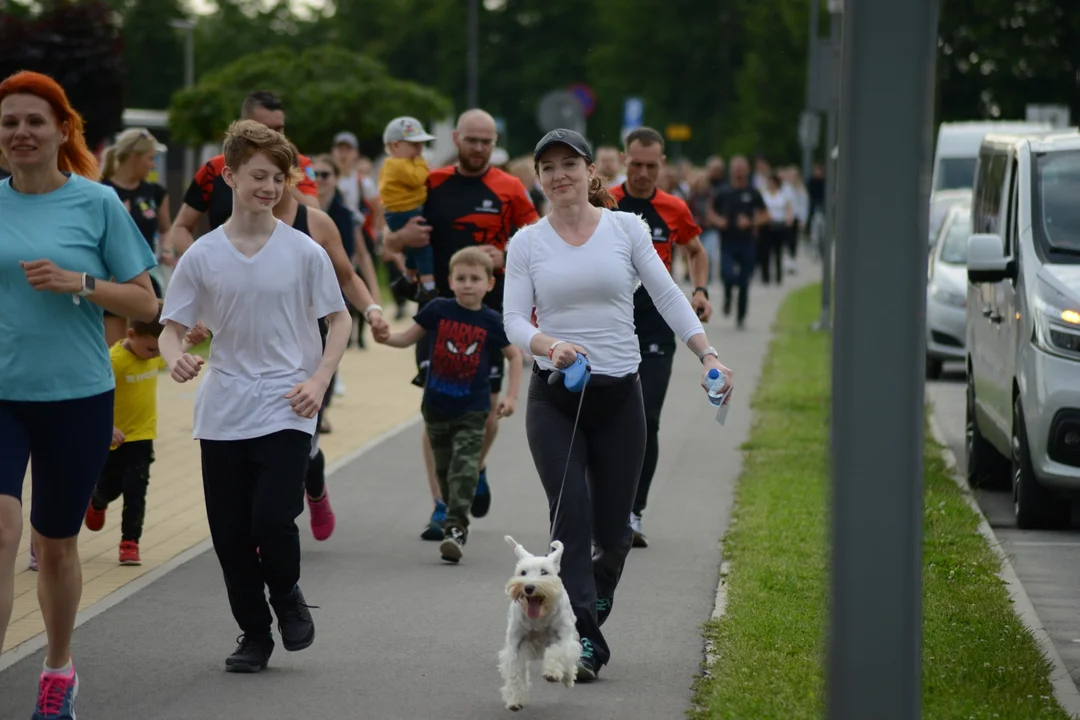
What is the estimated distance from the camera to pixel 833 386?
14.3ft

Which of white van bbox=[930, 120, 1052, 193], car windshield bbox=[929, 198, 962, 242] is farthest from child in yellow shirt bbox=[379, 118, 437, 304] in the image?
white van bbox=[930, 120, 1052, 193]

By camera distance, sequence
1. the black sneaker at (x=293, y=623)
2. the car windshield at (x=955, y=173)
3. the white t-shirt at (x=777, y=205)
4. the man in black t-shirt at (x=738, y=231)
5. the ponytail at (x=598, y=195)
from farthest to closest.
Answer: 1. the white t-shirt at (x=777, y=205)
2. the car windshield at (x=955, y=173)
3. the man in black t-shirt at (x=738, y=231)
4. the ponytail at (x=598, y=195)
5. the black sneaker at (x=293, y=623)

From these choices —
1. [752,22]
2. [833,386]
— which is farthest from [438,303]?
[752,22]

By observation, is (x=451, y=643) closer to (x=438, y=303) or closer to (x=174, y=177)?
(x=438, y=303)

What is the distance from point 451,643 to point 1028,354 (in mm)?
4047

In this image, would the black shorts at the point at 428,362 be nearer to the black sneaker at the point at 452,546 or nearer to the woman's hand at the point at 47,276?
the black sneaker at the point at 452,546

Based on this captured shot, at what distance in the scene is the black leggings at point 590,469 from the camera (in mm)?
6449

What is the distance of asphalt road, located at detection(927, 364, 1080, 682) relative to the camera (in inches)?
301

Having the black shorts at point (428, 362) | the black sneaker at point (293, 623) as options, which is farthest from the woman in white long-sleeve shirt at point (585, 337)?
the black shorts at point (428, 362)

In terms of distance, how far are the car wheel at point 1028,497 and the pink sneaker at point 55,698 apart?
5.61 meters

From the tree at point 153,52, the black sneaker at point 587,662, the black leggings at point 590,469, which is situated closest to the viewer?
the black leggings at point 590,469

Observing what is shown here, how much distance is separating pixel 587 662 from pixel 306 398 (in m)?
1.34

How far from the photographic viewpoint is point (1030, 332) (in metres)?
9.91

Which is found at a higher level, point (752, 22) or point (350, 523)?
point (752, 22)
